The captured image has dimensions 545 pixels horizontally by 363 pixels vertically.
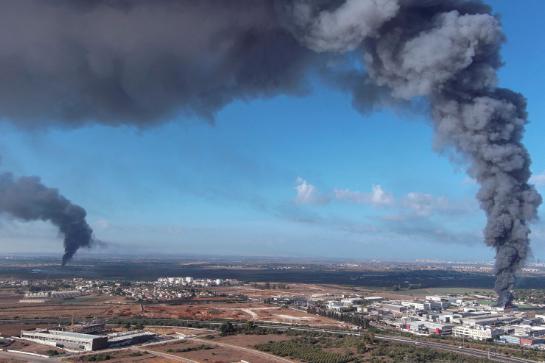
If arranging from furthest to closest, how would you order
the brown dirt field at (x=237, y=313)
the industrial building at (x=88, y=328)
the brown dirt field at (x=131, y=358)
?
1. the brown dirt field at (x=237, y=313)
2. the industrial building at (x=88, y=328)
3. the brown dirt field at (x=131, y=358)

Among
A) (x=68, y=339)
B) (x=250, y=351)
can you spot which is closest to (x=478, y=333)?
(x=250, y=351)

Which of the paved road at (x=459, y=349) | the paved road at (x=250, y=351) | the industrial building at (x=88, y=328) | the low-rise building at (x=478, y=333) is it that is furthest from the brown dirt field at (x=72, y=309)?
the low-rise building at (x=478, y=333)

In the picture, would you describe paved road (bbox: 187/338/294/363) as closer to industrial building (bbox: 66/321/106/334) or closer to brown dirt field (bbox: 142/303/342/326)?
industrial building (bbox: 66/321/106/334)

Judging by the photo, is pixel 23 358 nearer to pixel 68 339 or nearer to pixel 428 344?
pixel 68 339

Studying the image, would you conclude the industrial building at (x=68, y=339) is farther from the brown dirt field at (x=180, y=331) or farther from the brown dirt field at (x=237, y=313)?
the brown dirt field at (x=237, y=313)

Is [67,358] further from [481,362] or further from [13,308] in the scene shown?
[13,308]

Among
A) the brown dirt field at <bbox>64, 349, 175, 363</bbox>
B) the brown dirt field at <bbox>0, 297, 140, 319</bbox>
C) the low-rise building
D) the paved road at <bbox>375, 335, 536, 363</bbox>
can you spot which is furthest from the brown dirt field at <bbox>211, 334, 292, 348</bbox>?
the brown dirt field at <bbox>0, 297, 140, 319</bbox>
